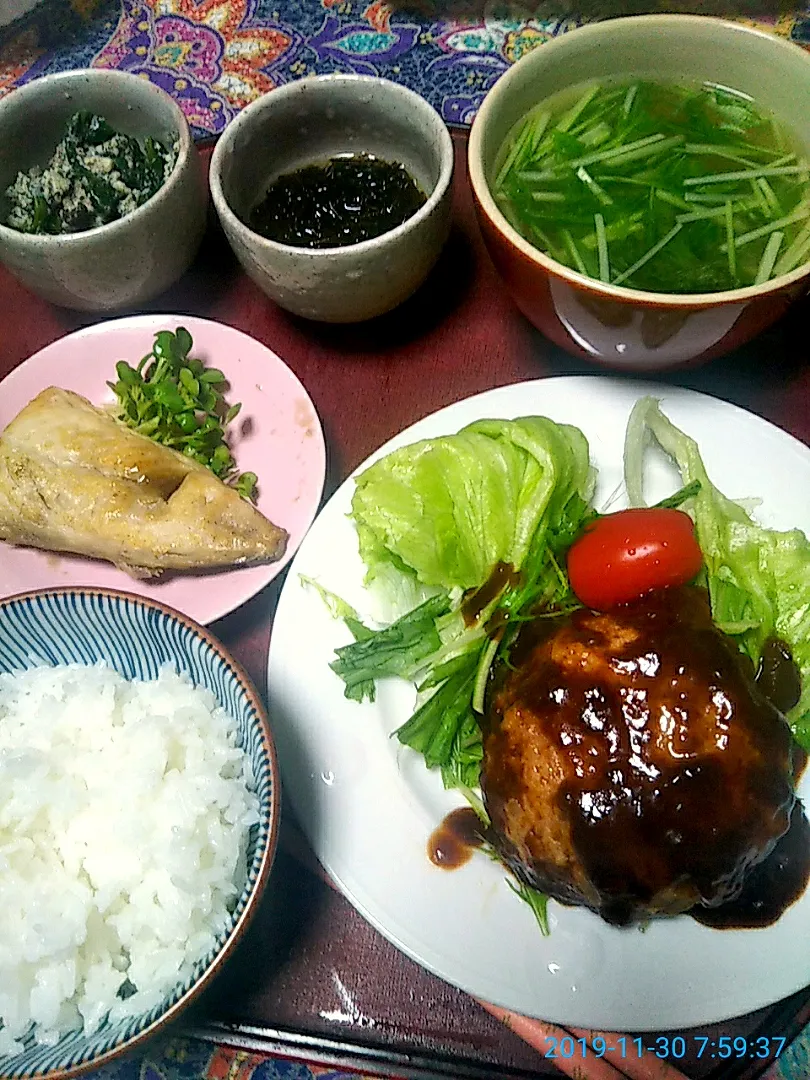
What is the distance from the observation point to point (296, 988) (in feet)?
4.99

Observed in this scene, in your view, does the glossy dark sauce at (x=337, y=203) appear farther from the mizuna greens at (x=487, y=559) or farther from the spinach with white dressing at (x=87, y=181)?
the mizuna greens at (x=487, y=559)

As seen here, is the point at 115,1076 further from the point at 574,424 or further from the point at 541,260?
the point at 541,260

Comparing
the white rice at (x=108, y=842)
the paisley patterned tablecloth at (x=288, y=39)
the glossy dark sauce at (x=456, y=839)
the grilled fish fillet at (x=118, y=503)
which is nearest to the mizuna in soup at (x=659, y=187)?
the grilled fish fillet at (x=118, y=503)

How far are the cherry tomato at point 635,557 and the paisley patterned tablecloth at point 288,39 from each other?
167 cm

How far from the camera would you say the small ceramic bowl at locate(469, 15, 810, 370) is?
1566mm

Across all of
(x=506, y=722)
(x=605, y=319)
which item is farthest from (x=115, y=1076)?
(x=605, y=319)

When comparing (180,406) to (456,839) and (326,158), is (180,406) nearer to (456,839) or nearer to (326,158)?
(326,158)

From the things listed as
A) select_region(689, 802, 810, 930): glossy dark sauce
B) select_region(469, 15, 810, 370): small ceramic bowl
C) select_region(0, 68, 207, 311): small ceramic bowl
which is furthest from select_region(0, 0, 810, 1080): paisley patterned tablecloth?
select_region(689, 802, 810, 930): glossy dark sauce

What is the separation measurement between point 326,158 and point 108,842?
1647 mm

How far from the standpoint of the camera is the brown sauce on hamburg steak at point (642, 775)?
51.4 inches

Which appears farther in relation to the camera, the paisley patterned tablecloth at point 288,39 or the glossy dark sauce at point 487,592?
the paisley patterned tablecloth at point 288,39

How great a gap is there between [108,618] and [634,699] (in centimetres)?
89

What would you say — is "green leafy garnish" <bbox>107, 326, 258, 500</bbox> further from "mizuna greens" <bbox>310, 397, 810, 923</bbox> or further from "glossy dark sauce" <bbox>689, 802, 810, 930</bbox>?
"glossy dark sauce" <bbox>689, 802, 810, 930</bbox>

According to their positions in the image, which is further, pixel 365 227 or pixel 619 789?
pixel 365 227
